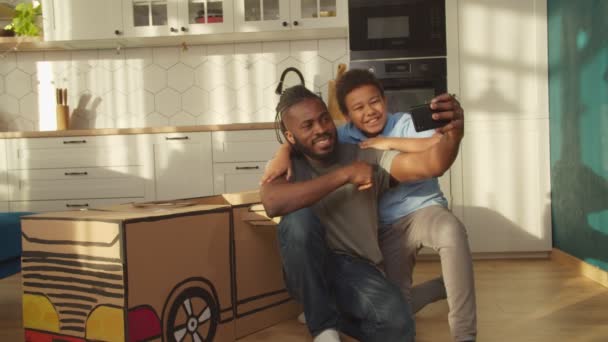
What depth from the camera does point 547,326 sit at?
5.77 ft

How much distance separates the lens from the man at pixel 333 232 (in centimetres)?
145

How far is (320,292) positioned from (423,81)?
192 centimetres

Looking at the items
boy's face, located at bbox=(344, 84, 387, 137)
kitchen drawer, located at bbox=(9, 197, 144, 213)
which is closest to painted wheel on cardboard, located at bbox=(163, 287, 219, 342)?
boy's face, located at bbox=(344, 84, 387, 137)

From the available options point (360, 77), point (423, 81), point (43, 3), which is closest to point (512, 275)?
point (423, 81)

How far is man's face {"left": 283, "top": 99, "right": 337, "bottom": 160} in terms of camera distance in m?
1.51

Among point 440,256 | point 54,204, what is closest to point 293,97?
point 440,256

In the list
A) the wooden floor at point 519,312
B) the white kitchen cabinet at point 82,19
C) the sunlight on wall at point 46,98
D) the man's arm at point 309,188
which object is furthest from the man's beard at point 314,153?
the sunlight on wall at point 46,98

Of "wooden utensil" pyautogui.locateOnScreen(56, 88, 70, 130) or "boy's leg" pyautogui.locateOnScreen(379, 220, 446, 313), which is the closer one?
"boy's leg" pyautogui.locateOnScreen(379, 220, 446, 313)

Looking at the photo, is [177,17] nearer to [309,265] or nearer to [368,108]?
[368,108]

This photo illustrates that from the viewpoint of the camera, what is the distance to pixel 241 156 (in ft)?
10.2

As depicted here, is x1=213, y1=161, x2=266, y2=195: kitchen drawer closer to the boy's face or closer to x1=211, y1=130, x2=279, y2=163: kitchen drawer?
x1=211, y1=130, x2=279, y2=163: kitchen drawer

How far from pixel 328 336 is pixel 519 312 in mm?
815

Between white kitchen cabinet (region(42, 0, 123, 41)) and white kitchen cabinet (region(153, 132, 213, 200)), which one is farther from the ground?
white kitchen cabinet (region(42, 0, 123, 41))

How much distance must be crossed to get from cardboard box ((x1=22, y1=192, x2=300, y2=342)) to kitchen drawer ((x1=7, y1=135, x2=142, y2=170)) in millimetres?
1561
